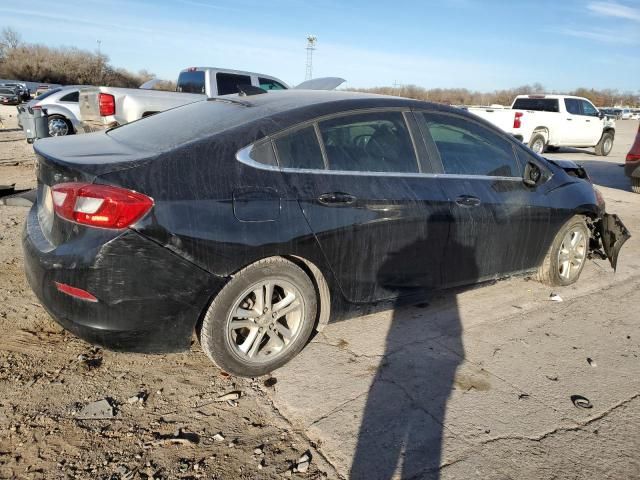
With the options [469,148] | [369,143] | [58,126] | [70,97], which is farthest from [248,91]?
→ [70,97]

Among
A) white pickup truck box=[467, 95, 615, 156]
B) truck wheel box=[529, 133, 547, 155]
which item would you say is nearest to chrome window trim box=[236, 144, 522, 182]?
white pickup truck box=[467, 95, 615, 156]

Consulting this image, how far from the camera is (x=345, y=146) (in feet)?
11.2

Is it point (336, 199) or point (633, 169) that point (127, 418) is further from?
point (633, 169)

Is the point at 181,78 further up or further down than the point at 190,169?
further up

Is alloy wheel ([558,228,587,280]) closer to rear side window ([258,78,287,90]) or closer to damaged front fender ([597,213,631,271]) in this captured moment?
damaged front fender ([597,213,631,271])

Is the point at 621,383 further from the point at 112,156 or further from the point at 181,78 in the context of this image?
the point at 181,78

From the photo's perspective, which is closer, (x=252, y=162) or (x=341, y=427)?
(x=341, y=427)

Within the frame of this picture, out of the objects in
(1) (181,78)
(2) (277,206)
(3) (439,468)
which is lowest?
(3) (439,468)

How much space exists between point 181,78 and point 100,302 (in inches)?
424

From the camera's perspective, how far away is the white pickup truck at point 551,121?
15625 mm

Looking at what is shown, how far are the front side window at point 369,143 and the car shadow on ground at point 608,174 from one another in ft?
31.9

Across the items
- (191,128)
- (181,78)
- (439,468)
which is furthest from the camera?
(181,78)

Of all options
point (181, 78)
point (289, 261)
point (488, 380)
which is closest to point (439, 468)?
point (488, 380)

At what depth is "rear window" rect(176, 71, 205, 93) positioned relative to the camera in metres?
11.7
